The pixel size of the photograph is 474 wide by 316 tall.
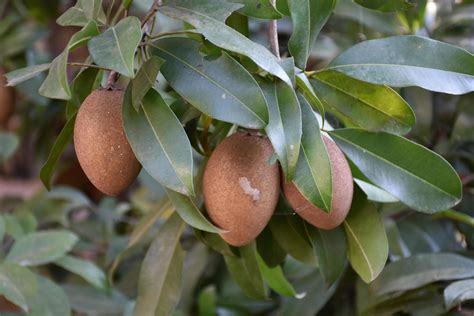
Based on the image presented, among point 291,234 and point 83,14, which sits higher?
point 83,14

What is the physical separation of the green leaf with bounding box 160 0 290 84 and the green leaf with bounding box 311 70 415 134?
10cm

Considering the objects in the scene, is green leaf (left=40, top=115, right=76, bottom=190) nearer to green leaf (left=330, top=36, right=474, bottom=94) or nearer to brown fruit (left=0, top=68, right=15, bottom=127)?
green leaf (left=330, top=36, right=474, bottom=94)

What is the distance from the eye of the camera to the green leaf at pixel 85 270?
101 centimetres

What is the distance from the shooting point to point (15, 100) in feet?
5.27

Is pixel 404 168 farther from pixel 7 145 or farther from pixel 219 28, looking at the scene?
pixel 7 145

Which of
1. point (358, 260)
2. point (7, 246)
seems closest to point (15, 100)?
point (7, 246)

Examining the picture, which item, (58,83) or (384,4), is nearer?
(58,83)

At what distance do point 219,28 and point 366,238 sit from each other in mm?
248

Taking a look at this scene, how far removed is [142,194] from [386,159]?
98cm

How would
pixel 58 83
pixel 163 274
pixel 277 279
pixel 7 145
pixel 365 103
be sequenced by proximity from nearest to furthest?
pixel 58 83, pixel 365 103, pixel 163 274, pixel 277 279, pixel 7 145

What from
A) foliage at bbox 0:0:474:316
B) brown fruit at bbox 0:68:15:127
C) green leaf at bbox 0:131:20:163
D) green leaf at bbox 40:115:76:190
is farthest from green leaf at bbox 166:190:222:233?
brown fruit at bbox 0:68:15:127

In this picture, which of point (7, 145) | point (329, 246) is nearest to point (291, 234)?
point (329, 246)

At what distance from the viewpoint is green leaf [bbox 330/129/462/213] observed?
618 mm

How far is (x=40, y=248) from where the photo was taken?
38.0 inches
